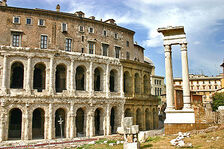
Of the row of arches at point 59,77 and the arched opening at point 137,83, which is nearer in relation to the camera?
the row of arches at point 59,77

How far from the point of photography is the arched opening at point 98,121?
35819 mm

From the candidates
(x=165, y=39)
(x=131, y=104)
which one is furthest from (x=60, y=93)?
(x=165, y=39)

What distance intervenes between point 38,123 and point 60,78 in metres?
7.12

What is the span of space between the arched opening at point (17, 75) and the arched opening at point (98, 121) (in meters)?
12.3

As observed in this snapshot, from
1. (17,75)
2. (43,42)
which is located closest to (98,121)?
(17,75)

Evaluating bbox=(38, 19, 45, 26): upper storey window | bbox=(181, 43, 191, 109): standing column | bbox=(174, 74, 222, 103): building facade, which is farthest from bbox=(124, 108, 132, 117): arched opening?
bbox=(174, 74, 222, 103): building facade

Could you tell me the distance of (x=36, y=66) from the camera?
112 feet

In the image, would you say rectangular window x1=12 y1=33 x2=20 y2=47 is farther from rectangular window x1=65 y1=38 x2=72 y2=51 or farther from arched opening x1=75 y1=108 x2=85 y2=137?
arched opening x1=75 y1=108 x2=85 y2=137

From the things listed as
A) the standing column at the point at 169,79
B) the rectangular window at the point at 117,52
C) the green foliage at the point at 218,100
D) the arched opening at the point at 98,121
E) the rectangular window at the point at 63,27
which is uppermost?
the rectangular window at the point at 63,27

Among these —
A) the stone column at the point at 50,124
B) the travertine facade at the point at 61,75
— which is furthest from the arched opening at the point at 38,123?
the stone column at the point at 50,124

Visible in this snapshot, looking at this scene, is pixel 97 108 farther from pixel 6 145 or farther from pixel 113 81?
pixel 6 145

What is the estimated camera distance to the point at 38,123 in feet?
110

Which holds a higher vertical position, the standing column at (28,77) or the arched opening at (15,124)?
the standing column at (28,77)

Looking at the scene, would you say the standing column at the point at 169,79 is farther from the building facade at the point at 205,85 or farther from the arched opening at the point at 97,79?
the building facade at the point at 205,85
